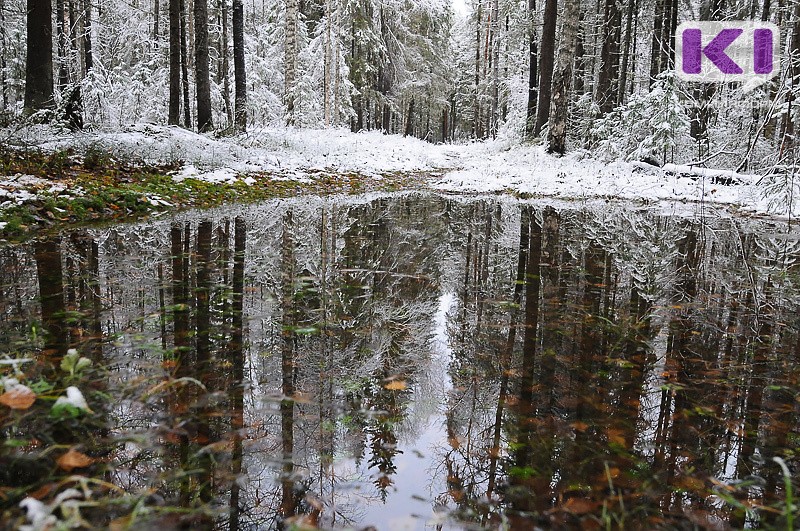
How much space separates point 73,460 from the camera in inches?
64.9

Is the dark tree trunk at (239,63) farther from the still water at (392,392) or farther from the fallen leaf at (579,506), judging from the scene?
the fallen leaf at (579,506)

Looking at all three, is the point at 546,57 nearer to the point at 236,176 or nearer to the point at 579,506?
the point at 236,176

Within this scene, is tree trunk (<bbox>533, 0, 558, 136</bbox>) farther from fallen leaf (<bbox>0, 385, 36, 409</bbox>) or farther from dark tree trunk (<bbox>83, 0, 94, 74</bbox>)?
fallen leaf (<bbox>0, 385, 36, 409</bbox>)

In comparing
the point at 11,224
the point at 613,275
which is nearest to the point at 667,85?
the point at 613,275

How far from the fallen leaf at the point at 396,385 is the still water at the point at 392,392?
11mm

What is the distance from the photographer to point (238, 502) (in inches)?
62.7

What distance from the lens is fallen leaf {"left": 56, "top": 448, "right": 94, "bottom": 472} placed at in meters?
1.63

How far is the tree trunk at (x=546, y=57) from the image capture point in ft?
52.3

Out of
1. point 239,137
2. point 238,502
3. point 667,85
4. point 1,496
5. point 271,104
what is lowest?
point 238,502

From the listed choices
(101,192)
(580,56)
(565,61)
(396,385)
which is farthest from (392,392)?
(580,56)

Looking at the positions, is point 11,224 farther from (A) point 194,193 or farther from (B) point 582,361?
(B) point 582,361

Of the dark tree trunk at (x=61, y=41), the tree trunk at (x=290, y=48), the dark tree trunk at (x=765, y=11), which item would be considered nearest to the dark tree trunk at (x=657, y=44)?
the dark tree trunk at (x=765, y=11)

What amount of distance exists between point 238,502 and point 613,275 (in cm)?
425

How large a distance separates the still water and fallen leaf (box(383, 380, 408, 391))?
1cm
